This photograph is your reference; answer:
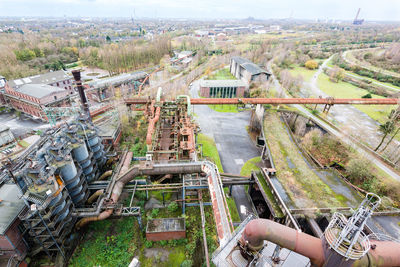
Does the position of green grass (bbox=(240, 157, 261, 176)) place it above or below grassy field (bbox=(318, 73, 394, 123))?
below

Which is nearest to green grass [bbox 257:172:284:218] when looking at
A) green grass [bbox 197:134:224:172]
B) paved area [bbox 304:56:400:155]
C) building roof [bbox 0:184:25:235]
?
green grass [bbox 197:134:224:172]

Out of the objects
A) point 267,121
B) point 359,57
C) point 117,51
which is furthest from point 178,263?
point 359,57

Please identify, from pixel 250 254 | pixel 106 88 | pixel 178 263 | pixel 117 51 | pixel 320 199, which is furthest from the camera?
pixel 117 51

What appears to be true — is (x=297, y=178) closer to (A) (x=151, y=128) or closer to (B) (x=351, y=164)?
(B) (x=351, y=164)

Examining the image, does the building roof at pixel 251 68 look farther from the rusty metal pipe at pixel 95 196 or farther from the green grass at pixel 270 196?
the rusty metal pipe at pixel 95 196

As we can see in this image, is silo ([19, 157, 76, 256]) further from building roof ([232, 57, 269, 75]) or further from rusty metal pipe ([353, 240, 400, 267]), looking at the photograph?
building roof ([232, 57, 269, 75])

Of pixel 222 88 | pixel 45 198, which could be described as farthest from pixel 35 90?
pixel 222 88

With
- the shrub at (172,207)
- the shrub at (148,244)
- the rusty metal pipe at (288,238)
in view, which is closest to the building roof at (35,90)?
the shrub at (172,207)

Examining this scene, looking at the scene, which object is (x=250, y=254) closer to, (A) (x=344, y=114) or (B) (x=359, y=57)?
(A) (x=344, y=114)
